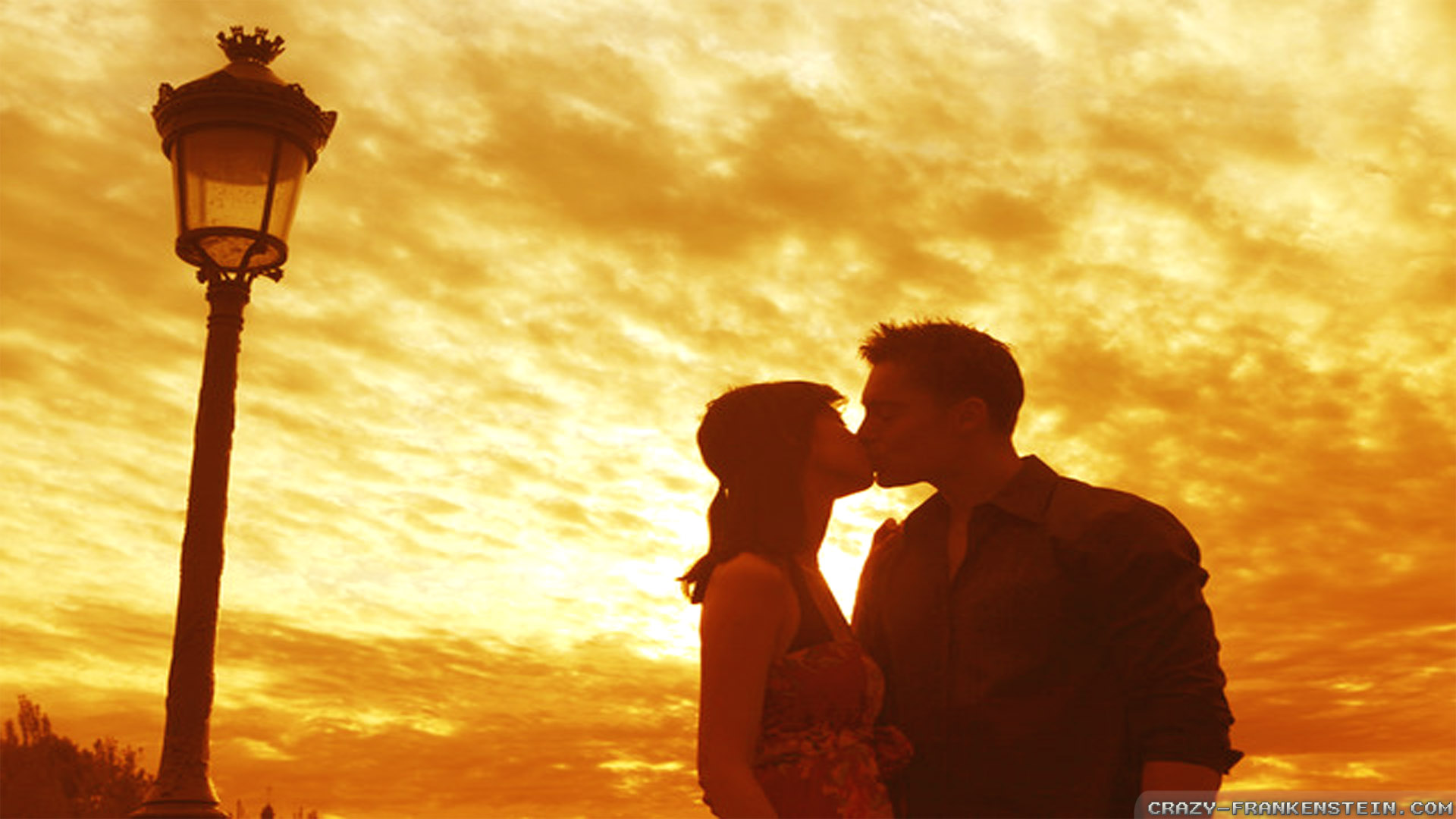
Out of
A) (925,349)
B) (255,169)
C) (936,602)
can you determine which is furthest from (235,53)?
(936,602)

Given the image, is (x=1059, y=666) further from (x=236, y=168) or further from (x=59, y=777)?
(x=59, y=777)

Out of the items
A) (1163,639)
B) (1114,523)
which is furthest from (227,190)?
(1163,639)

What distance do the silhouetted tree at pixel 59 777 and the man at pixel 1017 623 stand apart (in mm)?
7178

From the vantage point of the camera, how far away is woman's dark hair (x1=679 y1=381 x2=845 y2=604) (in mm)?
5754

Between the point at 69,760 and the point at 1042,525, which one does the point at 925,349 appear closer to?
the point at 1042,525

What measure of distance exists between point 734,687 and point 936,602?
Answer: 1183 mm

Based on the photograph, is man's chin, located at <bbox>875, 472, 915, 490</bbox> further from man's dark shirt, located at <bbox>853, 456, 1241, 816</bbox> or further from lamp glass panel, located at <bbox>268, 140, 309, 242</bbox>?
lamp glass panel, located at <bbox>268, 140, 309, 242</bbox>

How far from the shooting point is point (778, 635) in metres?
5.61

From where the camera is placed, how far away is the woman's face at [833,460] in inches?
239

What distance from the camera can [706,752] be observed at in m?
5.46

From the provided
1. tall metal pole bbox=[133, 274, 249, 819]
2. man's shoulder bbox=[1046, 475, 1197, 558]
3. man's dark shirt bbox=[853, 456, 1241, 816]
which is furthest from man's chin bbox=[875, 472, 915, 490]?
tall metal pole bbox=[133, 274, 249, 819]

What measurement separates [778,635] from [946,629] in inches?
35.2

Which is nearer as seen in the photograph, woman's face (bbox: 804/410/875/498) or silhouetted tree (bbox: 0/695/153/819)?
woman's face (bbox: 804/410/875/498)

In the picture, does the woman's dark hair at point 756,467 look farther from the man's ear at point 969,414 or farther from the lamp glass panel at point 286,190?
the lamp glass panel at point 286,190
